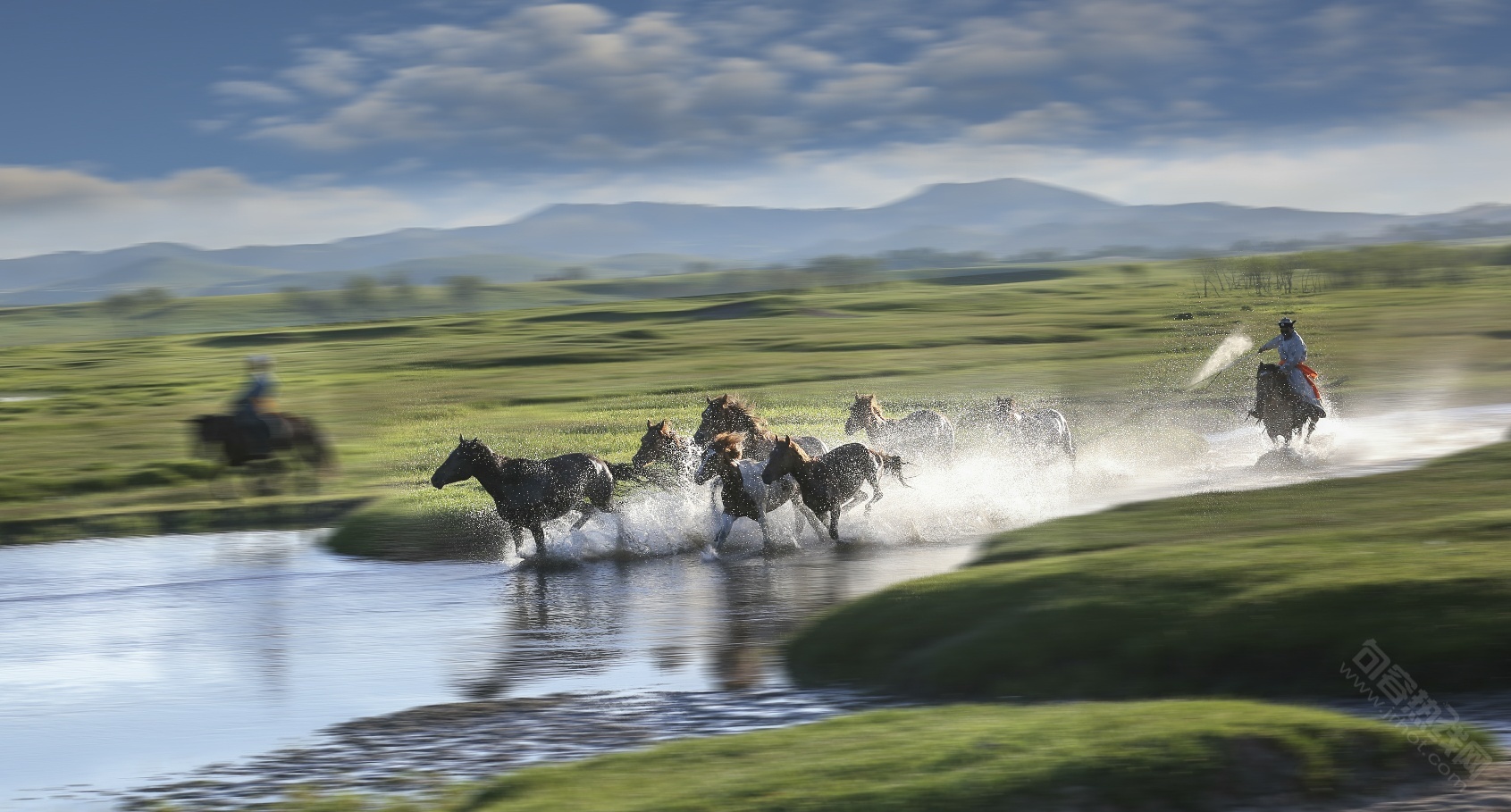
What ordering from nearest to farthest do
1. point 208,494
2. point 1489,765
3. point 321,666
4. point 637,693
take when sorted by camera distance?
1. point 1489,765
2. point 637,693
3. point 321,666
4. point 208,494

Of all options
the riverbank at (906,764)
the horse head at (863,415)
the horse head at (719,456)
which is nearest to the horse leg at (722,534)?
the horse head at (719,456)

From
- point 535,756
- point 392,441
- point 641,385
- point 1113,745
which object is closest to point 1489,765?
point 1113,745

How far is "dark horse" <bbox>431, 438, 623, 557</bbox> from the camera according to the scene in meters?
24.2

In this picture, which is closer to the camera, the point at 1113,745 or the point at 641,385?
the point at 1113,745

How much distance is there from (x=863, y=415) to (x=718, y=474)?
20.9ft

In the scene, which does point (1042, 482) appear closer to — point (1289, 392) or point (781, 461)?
point (1289, 392)

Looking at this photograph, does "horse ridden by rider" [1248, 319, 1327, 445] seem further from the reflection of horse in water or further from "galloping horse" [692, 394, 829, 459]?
the reflection of horse in water

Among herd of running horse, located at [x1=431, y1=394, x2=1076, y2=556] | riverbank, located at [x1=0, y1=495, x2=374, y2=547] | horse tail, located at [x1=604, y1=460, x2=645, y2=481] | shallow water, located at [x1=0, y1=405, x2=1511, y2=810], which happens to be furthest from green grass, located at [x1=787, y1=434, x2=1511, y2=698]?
riverbank, located at [x1=0, y1=495, x2=374, y2=547]

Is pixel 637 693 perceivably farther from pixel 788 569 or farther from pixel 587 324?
pixel 587 324

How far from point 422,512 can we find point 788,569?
32.7 feet

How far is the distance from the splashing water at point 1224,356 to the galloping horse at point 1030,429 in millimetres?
25346

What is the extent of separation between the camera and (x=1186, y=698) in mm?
13539

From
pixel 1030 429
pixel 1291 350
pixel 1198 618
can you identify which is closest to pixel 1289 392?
pixel 1291 350

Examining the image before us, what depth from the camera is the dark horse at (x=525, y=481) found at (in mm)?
24250
